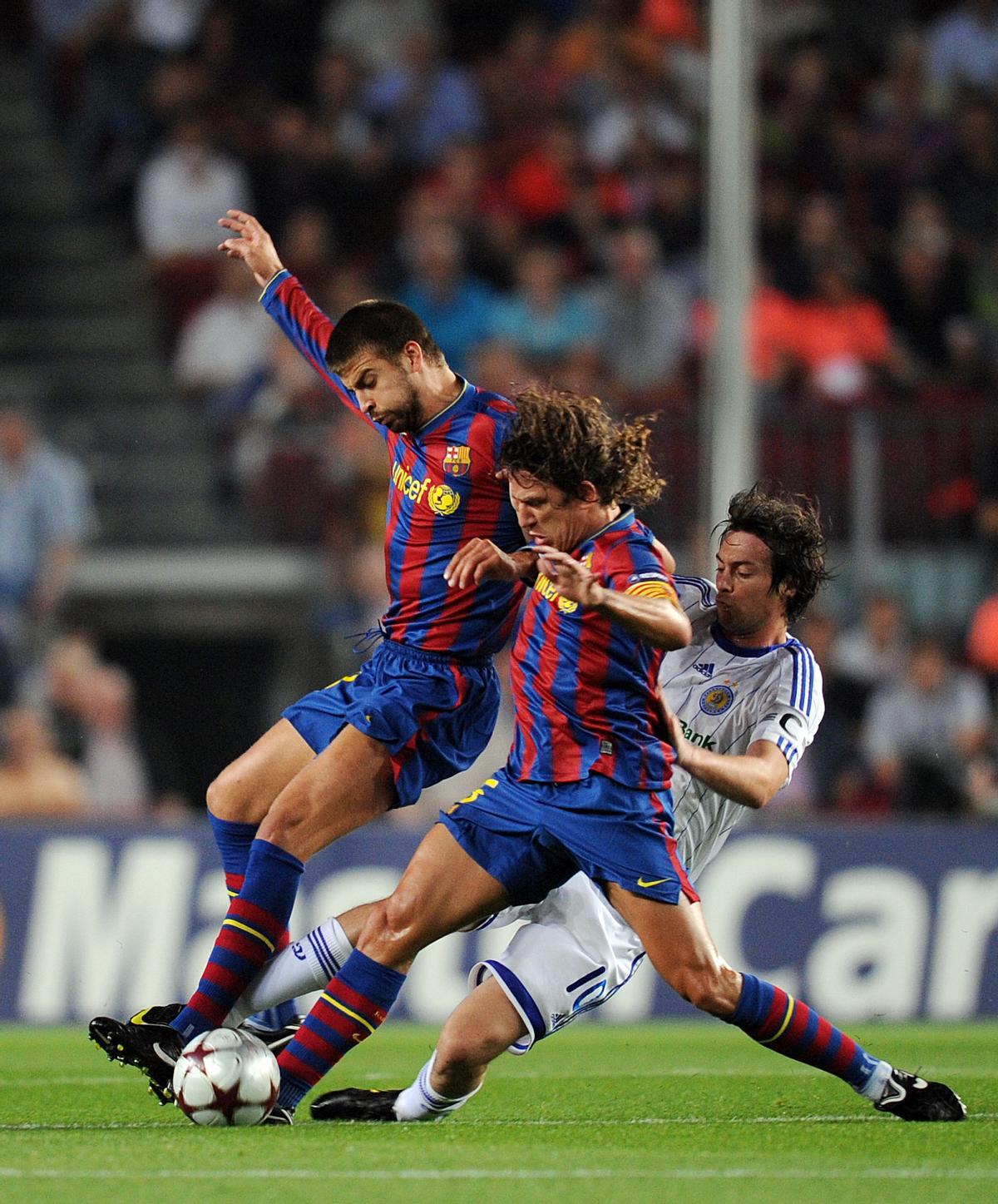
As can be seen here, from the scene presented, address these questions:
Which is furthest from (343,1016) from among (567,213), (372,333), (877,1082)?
(567,213)

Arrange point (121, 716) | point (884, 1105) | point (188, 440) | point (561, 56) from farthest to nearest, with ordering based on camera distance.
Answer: point (561, 56) → point (188, 440) → point (121, 716) → point (884, 1105)

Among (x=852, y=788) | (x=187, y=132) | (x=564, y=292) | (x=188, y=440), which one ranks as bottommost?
(x=852, y=788)

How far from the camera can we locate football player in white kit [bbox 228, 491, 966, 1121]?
5.51m

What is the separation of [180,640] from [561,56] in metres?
5.07

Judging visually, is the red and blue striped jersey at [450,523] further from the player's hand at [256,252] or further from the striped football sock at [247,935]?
the striped football sock at [247,935]

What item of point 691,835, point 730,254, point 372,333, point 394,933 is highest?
point 730,254

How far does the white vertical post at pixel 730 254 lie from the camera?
36.1 ft

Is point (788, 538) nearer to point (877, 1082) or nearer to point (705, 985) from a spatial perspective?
point (705, 985)

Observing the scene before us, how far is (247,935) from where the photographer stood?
600 centimetres

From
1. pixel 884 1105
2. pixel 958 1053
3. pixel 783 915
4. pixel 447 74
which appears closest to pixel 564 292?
pixel 447 74

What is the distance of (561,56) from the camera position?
15.1 metres

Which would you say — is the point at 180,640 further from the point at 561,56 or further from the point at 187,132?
the point at 561,56

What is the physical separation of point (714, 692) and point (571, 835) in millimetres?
743

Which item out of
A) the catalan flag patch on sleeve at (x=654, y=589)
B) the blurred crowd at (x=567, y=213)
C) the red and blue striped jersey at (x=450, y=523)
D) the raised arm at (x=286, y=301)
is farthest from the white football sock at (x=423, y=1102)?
the blurred crowd at (x=567, y=213)
